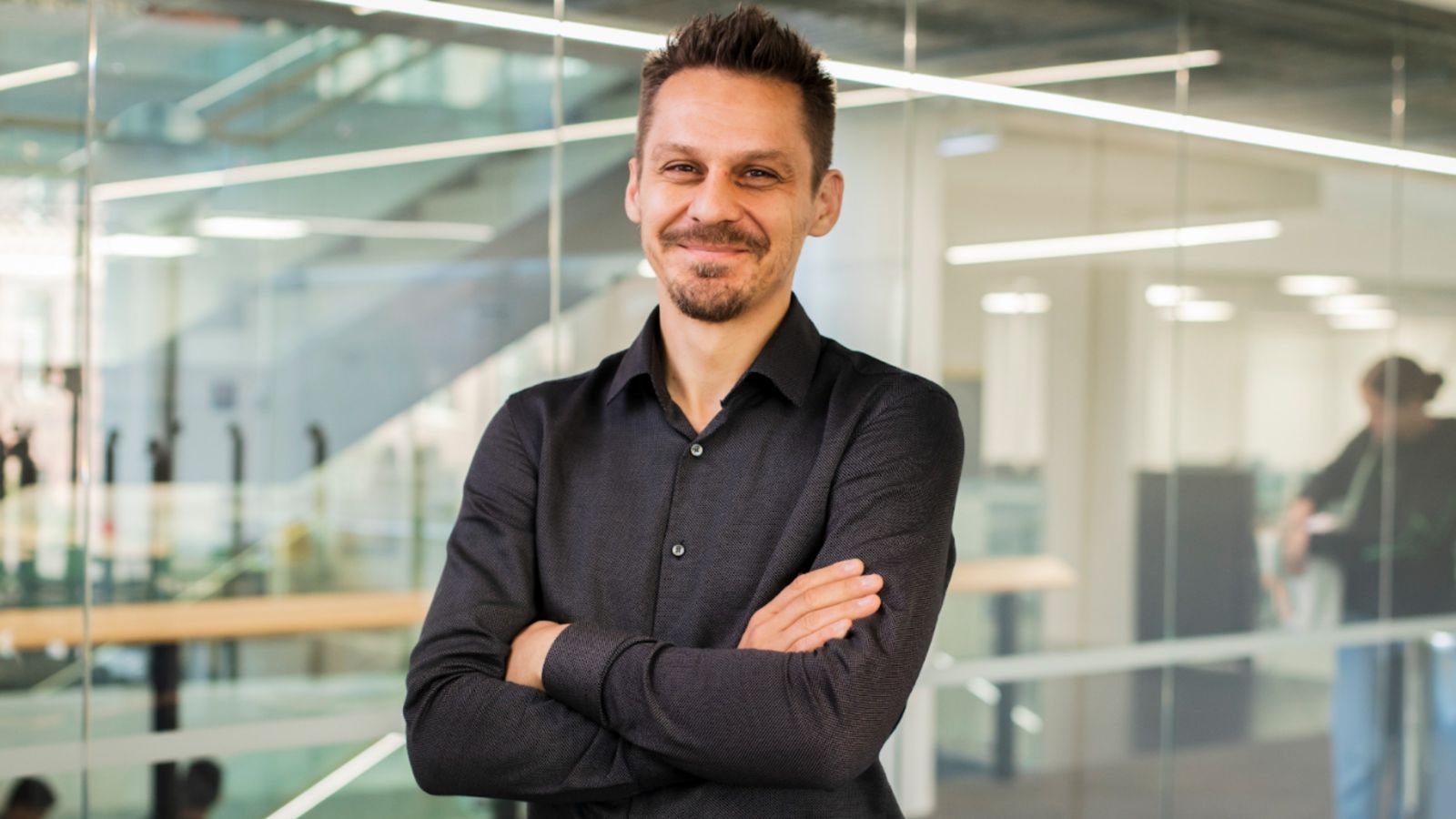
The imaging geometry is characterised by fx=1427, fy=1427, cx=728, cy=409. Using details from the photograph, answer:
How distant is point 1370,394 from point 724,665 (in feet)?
12.5

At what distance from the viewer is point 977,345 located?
417cm

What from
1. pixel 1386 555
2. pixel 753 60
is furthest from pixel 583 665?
pixel 1386 555

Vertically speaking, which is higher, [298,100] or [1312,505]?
[298,100]

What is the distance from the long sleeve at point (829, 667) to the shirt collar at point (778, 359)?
0.13m

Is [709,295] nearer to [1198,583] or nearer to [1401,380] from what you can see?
[1198,583]

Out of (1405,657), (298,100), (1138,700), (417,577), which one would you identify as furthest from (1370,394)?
(298,100)

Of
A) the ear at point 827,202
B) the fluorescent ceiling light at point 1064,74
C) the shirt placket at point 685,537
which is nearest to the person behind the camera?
the shirt placket at point 685,537

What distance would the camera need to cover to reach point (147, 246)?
314 cm

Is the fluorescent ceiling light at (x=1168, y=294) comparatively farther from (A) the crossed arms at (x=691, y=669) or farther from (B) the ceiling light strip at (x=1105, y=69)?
(A) the crossed arms at (x=691, y=669)

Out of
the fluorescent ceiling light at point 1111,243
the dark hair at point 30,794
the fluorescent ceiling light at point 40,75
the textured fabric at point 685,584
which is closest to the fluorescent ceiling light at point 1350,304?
the fluorescent ceiling light at point 1111,243

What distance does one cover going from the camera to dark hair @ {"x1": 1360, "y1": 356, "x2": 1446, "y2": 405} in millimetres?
4836

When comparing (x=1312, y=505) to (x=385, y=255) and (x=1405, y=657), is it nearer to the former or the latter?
(x=1405, y=657)

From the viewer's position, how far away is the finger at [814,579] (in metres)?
1.81

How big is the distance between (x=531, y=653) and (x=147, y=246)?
5.76ft
